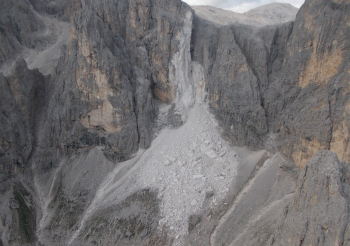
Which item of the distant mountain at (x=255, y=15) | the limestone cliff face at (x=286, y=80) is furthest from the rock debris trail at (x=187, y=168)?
the distant mountain at (x=255, y=15)

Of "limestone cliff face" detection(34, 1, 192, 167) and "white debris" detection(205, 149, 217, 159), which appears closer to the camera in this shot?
"white debris" detection(205, 149, 217, 159)

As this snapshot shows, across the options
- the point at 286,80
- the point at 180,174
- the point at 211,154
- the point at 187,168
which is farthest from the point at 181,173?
the point at 286,80

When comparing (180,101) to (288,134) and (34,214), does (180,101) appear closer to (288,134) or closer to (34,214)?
(288,134)

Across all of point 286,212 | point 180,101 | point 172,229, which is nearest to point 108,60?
point 180,101

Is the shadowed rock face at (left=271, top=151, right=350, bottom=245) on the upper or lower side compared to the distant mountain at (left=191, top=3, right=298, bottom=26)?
lower

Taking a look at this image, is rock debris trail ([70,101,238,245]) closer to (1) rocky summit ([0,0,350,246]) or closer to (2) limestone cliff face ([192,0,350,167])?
(1) rocky summit ([0,0,350,246])

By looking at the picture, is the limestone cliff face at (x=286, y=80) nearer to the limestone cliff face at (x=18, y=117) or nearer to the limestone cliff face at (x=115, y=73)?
the limestone cliff face at (x=115, y=73)

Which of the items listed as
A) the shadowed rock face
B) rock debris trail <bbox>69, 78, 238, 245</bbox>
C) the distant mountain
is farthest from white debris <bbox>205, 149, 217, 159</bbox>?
the distant mountain
